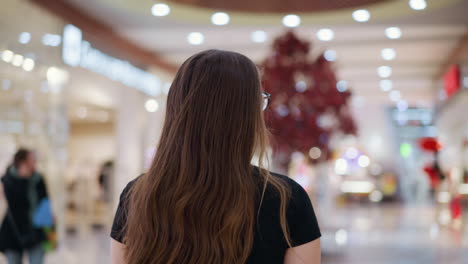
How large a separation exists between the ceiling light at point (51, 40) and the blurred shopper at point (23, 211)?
430 centimetres

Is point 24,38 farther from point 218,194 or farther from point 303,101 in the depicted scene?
point 218,194

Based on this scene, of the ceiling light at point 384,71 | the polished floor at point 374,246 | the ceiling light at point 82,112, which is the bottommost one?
the polished floor at point 374,246

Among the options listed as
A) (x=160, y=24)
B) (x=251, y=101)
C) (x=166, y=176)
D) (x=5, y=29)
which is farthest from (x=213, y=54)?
(x=160, y=24)

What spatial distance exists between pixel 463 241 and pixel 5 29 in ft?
24.1

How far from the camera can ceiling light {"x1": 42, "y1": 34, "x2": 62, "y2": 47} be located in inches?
336

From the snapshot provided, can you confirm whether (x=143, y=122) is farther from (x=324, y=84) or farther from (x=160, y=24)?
(x=324, y=84)

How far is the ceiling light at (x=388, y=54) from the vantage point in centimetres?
1183

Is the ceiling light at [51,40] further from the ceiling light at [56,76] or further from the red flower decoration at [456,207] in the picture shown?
the red flower decoration at [456,207]

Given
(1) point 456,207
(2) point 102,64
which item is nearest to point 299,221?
(2) point 102,64

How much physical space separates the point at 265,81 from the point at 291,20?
344 cm

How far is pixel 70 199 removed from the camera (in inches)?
468

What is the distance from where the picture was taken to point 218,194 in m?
1.15

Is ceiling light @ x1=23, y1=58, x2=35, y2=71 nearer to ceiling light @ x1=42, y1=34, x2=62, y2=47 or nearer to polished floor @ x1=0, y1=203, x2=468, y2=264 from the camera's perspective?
ceiling light @ x1=42, y1=34, x2=62, y2=47

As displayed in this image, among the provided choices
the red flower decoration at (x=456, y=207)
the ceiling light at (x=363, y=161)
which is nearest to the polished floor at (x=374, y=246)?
the red flower decoration at (x=456, y=207)
